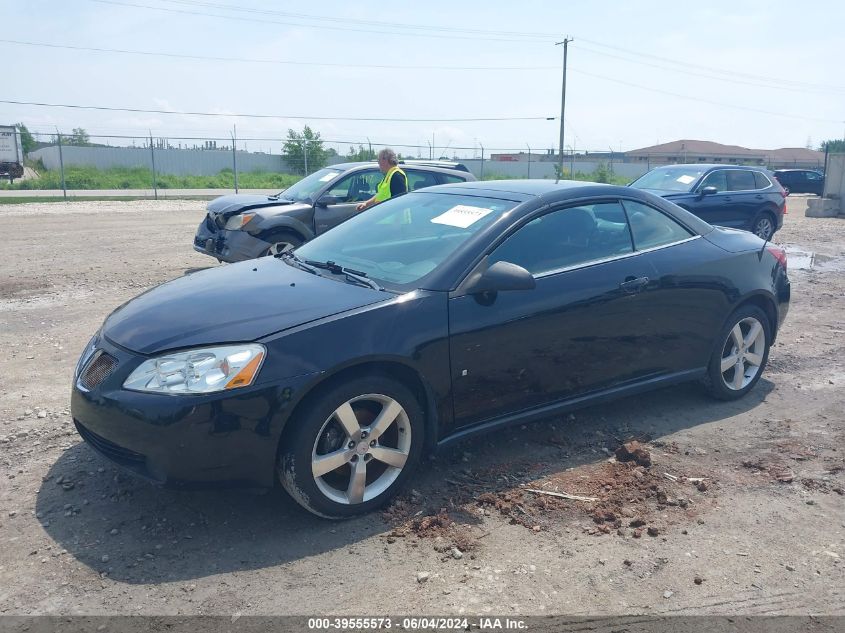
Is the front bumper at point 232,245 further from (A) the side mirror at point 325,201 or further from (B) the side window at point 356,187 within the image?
(B) the side window at point 356,187

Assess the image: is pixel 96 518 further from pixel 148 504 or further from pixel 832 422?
pixel 832 422

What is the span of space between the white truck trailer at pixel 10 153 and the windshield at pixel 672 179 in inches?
1175

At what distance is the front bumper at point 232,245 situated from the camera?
30.0ft

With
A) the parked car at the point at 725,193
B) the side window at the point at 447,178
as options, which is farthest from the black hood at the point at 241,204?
the parked car at the point at 725,193

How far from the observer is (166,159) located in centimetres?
3891

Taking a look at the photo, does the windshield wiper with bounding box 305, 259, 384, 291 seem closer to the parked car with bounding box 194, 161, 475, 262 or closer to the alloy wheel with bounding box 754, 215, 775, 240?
the parked car with bounding box 194, 161, 475, 262

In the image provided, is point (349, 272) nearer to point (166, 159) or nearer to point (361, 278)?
point (361, 278)

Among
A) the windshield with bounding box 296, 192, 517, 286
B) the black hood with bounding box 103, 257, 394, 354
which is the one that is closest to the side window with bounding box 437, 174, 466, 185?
the windshield with bounding box 296, 192, 517, 286

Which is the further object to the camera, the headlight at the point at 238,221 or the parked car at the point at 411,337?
the headlight at the point at 238,221

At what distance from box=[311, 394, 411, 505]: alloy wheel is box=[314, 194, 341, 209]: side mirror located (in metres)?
6.62

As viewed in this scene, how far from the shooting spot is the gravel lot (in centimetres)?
295

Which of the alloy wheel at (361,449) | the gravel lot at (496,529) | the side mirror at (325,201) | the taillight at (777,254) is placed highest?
the side mirror at (325,201)

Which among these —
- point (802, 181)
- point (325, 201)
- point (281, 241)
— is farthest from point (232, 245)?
point (802, 181)

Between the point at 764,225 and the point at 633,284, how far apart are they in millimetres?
11110
